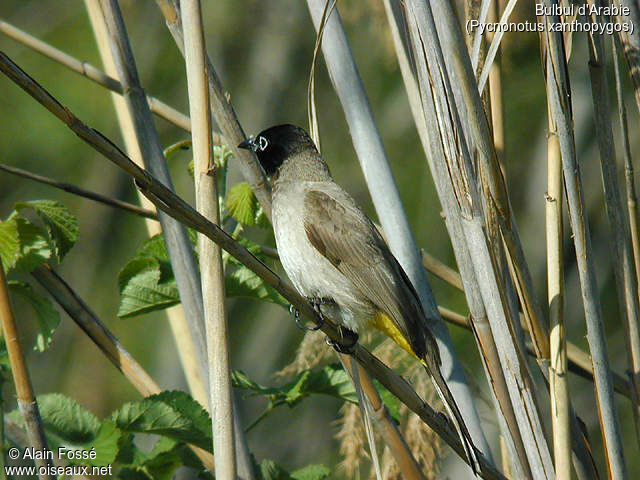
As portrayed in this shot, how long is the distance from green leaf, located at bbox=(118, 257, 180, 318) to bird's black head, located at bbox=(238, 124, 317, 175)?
39.3 inches

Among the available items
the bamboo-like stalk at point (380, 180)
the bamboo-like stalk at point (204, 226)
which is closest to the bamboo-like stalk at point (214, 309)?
the bamboo-like stalk at point (204, 226)

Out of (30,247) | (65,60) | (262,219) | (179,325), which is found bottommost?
(179,325)

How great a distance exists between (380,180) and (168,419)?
33.9 inches

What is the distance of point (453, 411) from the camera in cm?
191

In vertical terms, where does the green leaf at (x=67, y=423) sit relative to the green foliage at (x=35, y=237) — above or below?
below

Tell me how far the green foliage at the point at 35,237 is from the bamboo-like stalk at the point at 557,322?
1.24 meters

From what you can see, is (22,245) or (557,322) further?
(22,245)

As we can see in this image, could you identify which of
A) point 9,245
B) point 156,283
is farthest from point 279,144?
point 9,245

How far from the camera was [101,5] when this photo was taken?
6.70 feet

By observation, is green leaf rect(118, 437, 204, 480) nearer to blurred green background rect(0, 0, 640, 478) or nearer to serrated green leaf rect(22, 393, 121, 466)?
serrated green leaf rect(22, 393, 121, 466)

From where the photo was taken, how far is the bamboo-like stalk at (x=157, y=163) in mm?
2018

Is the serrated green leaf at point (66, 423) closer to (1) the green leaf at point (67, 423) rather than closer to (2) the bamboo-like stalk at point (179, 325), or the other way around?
(1) the green leaf at point (67, 423)

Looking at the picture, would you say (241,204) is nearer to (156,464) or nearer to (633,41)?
(156,464)

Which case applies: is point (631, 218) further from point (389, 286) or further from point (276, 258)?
point (276, 258)
